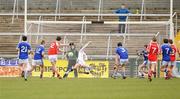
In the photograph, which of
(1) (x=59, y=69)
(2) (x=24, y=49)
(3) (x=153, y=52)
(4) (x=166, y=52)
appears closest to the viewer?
(2) (x=24, y=49)

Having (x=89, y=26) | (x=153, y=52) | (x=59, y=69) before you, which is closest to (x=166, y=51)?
(x=153, y=52)

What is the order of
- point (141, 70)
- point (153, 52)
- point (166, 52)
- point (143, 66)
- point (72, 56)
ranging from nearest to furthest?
point (153, 52) → point (166, 52) → point (143, 66) → point (141, 70) → point (72, 56)

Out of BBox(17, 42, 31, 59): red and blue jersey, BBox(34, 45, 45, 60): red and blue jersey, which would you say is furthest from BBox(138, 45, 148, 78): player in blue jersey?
A: BBox(17, 42, 31, 59): red and blue jersey

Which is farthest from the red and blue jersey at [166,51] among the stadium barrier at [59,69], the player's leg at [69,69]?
the player's leg at [69,69]

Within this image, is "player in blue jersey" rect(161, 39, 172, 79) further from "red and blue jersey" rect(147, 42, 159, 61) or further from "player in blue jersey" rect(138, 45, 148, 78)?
"player in blue jersey" rect(138, 45, 148, 78)

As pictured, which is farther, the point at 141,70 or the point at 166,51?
the point at 141,70

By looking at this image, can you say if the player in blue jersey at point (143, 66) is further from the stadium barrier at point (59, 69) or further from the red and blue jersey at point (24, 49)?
the red and blue jersey at point (24, 49)

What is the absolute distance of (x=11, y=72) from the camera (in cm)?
Result: 3925

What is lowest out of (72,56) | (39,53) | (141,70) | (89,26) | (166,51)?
(141,70)

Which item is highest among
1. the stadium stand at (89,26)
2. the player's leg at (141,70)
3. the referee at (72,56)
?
the stadium stand at (89,26)

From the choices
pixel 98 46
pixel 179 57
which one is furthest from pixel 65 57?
pixel 179 57

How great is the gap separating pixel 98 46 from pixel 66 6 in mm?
7604

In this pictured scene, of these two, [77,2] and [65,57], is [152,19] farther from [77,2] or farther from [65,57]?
[65,57]

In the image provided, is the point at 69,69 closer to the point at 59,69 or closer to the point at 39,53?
the point at 59,69
